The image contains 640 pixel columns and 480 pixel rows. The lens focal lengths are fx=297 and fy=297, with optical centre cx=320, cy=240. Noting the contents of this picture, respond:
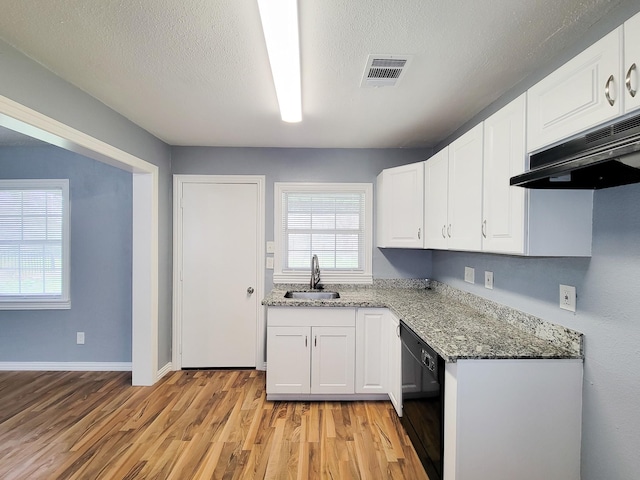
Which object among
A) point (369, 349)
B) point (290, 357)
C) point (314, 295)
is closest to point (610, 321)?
point (369, 349)

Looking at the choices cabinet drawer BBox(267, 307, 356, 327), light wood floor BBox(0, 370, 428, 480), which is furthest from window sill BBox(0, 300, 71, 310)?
cabinet drawer BBox(267, 307, 356, 327)

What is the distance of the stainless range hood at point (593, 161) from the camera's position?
0.87m

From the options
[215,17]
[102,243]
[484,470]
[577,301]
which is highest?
[215,17]

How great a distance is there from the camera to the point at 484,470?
54.8 inches

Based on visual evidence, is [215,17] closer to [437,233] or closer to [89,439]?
[437,233]

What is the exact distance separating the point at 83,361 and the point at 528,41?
4.72 m

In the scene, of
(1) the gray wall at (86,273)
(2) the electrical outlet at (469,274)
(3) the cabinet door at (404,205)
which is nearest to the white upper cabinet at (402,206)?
(3) the cabinet door at (404,205)

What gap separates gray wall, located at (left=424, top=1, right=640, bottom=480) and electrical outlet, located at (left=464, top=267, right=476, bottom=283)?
2.73 ft

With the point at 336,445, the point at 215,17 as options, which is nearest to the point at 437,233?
the point at 336,445

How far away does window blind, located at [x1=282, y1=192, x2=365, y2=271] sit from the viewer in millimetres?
3314

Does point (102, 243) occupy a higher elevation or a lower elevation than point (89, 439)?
higher

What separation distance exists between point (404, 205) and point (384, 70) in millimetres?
1325

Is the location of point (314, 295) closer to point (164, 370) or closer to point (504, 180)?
point (164, 370)

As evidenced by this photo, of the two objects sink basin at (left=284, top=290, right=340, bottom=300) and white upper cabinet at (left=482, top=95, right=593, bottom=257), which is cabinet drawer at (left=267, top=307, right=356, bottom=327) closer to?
sink basin at (left=284, top=290, right=340, bottom=300)
